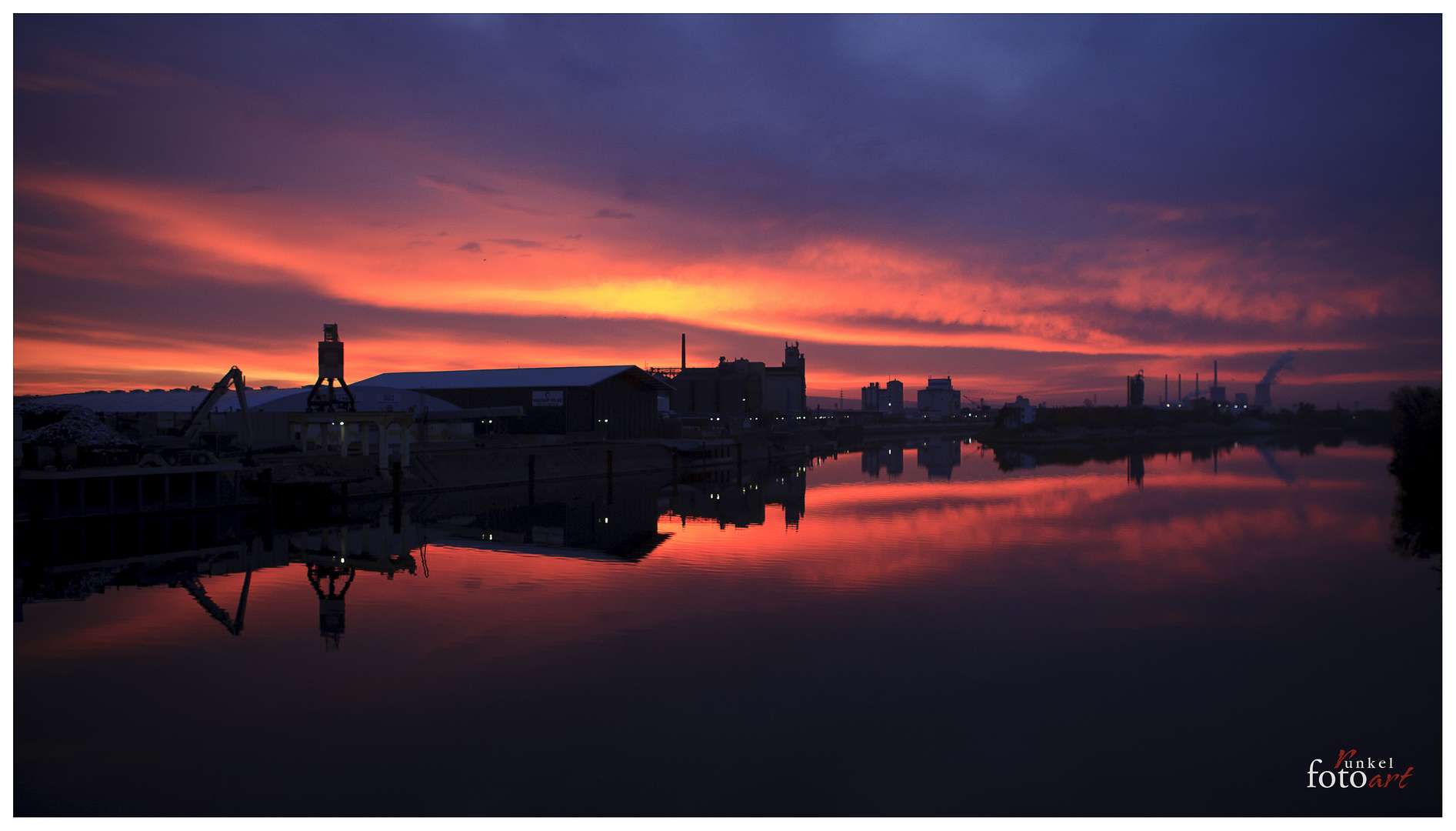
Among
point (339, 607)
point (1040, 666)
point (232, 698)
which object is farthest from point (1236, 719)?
point (339, 607)

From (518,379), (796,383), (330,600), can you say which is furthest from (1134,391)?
(330,600)

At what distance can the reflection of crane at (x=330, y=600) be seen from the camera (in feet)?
56.2

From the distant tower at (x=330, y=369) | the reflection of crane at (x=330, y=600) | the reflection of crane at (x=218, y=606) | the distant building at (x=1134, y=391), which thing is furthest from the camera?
the distant building at (x=1134, y=391)

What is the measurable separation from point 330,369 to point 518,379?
19.8 m

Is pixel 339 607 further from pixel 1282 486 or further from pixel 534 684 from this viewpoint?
pixel 1282 486

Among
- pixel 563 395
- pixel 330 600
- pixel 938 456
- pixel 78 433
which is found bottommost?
pixel 938 456

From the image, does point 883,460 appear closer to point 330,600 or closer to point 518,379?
point 518,379

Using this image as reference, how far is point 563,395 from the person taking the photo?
63188 mm

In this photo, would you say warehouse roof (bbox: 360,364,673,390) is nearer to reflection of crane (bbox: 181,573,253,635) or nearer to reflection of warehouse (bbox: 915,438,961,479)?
reflection of warehouse (bbox: 915,438,961,479)

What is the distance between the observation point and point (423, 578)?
22.8 metres

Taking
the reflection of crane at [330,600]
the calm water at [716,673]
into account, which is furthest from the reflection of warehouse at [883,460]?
the reflection of crane at [330,600]

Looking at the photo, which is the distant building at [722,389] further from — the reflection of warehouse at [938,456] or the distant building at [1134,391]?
the distant building at [1134,391]

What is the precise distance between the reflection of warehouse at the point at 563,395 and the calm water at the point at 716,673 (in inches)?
1300

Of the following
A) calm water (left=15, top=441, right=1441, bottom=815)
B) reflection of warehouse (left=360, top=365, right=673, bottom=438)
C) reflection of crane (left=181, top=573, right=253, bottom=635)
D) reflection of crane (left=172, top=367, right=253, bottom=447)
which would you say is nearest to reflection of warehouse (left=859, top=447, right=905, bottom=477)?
reflection of warehouse (left=360, top=365, right=673, bottom=438)
